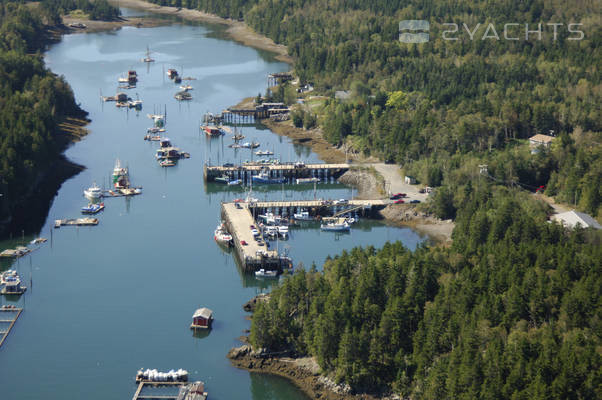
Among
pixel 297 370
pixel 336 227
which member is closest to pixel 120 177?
pixel 336 227

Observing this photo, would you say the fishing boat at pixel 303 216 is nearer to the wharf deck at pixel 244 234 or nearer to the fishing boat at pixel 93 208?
the wharf deck at pixel 244 234

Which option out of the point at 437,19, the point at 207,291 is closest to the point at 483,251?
the point at 207,291

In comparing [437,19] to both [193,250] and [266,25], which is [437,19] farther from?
[193,250]

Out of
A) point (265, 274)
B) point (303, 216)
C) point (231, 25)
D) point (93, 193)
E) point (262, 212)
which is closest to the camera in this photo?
point (265, 274)

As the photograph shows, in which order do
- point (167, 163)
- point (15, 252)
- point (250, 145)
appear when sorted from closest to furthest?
point (15, 252) → point (167, 163) → point (250, 145)

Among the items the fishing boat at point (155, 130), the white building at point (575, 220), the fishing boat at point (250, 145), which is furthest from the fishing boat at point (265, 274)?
the fishing boat at point (155, 130)

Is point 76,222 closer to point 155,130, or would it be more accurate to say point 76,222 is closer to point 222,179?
point 222,179

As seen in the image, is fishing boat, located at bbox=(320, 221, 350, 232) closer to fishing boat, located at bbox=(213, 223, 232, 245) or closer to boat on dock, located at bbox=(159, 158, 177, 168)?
fishing boat, located at bbox=(213, 223, 232, 245)
